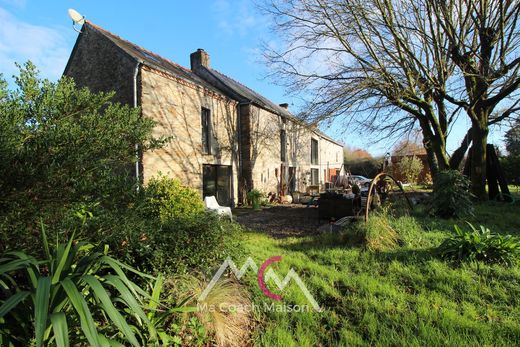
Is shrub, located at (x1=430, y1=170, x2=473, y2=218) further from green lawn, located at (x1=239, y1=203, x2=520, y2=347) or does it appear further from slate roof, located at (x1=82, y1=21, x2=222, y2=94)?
slate roof, located at (x1=82, y1=21, x2=222, y2=94)

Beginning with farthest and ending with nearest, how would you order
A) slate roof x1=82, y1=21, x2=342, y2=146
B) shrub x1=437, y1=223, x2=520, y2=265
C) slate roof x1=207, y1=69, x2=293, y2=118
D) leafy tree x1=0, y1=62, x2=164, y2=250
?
slate roof x1=207, y1=69, x2=293, y2=118 → slate roof x1=82, y1=21, x2=342, y2=146 → shrub x1=437, y1=223, x2=520, y2=265 → leafy tree x1=0, y1=62, x2=164, y2=250

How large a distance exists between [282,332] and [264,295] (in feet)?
2.24

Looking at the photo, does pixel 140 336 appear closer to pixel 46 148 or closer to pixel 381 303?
pixel 46 148

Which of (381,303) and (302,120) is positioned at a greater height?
(302,120)

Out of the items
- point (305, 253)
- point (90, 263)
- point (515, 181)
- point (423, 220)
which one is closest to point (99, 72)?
point (305, 253)

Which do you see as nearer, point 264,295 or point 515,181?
point 264,295

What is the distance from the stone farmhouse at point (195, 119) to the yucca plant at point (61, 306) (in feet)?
15.1

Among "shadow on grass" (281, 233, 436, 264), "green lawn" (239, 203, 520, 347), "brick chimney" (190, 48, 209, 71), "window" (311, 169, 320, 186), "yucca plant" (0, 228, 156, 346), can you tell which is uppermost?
"brick chimney" (190, 48, 209, 71)

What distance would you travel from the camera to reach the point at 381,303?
333 centimetres

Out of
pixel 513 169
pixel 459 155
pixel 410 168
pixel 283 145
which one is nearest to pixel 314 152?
pixel 283 145

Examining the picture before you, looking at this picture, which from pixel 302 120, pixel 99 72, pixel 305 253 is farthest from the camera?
pixel 302 120

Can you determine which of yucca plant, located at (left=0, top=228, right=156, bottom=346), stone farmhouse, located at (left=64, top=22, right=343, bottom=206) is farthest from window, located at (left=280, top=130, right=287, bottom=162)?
yucca plant, located at (left=0, top=228, right=156, bottom=346)

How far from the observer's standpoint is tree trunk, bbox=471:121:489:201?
10.7 metres

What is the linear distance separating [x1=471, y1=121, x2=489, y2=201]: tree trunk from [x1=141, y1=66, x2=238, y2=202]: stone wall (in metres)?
9.51
